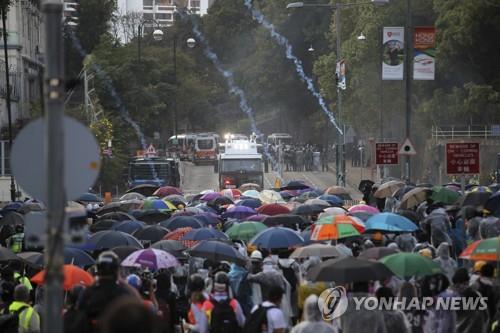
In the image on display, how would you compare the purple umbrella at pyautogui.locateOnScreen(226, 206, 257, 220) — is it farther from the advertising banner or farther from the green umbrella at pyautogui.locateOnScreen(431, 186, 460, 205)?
the advertising banner

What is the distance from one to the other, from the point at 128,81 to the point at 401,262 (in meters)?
63.6

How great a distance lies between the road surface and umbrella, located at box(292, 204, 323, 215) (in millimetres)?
34955

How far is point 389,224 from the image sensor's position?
20.7 metres

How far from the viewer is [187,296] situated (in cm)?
1550

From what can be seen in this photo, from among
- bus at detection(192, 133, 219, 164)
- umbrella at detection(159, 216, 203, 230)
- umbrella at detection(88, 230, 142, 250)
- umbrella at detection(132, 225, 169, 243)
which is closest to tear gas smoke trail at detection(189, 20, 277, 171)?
bus at detection(192, 133, 219, 164)

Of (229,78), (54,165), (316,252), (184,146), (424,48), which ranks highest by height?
(424,48)

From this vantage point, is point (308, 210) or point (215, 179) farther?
point (215, 179)

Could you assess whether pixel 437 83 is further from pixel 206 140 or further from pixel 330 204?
pixel 330 204

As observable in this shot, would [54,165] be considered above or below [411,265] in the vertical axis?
above

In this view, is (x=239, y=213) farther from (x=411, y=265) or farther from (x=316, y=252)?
(x=411, y=265)

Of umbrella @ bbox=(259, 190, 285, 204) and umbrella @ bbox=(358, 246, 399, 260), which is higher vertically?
umbrella @ bbox=(358, 246, 399, 260)

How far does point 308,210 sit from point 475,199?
365cm

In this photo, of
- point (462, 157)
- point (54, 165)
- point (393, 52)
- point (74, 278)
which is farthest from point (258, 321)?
point (393, 52)

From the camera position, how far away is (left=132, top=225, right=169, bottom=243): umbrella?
836 inches
